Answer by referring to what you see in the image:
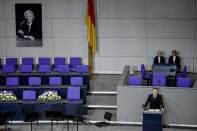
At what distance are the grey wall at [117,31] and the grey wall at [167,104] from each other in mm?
5025

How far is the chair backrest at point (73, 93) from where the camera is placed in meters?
10.2

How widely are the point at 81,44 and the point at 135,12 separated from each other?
9.33 feet

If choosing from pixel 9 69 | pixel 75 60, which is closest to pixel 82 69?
pixel 75 60

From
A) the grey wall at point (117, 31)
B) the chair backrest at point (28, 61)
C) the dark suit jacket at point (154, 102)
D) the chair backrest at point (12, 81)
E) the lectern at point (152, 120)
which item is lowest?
the lectern at point (152, 120)

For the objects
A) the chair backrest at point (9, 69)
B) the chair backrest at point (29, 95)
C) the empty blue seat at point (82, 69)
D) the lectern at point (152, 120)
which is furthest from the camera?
the chair backrest at point (9, 69)

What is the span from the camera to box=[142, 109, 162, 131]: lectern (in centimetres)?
834

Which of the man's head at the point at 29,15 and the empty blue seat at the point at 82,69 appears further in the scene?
the man's head at the point at 29,15

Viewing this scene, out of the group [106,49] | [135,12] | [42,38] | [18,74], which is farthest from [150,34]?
[18,74]

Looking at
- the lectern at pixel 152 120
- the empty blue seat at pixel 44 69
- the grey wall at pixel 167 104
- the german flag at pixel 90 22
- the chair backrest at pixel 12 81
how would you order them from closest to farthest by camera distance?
the lectern at pixel 152 120, the grey wall at pixel 167 104, the chair backrest at pixel 12 81, the empty blue seat at pixel 44 69, the german flag at pixel 90 22

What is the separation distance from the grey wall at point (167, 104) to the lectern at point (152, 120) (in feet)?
4.12

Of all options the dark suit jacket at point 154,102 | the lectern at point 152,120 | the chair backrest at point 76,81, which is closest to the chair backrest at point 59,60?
the chair backrest at point 76,81

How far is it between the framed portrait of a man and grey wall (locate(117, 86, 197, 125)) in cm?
632

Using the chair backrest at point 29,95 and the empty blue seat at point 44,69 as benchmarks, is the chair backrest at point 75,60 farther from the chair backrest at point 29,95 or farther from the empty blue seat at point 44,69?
the chair backrest at point 29,95

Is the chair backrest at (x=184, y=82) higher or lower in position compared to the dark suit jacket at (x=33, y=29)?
lower
